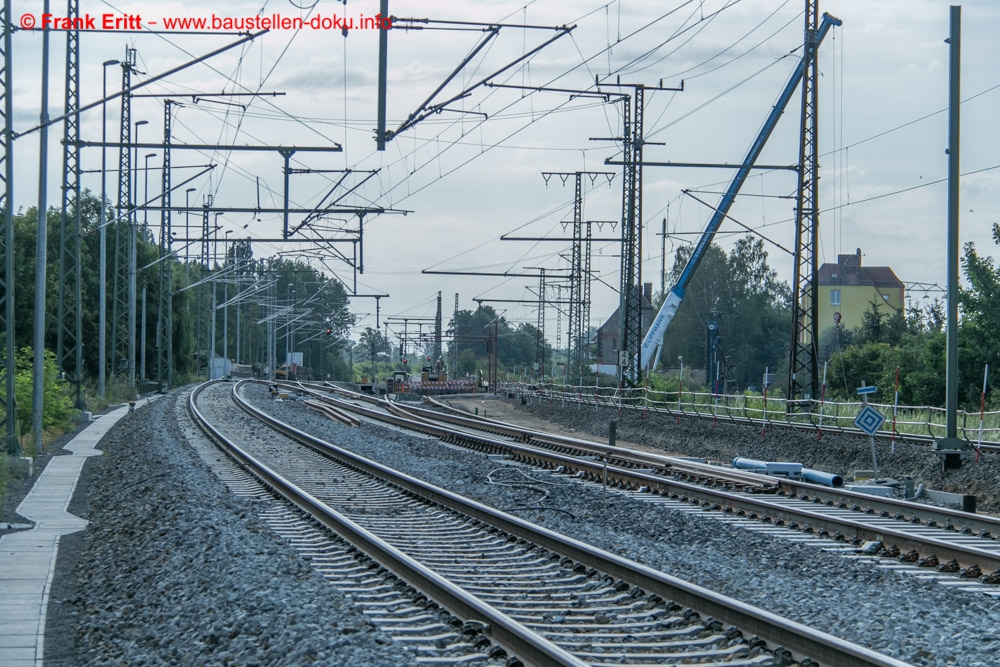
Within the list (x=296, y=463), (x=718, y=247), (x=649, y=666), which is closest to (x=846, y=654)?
(x=649, y=666)

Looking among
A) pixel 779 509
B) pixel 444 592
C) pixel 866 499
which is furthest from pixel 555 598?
pixel 866 499

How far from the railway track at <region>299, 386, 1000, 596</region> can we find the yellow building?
75088 millimetres

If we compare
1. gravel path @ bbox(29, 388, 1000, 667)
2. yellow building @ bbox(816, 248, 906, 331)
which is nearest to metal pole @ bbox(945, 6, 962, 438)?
gravel path @ bbox(29, 388, 1000, 667)

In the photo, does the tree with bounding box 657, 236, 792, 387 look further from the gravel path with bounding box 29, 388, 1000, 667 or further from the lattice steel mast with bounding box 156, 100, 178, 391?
the gravel path with bounding box 29, 388, 1000, 667

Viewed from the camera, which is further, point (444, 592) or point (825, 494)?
point (825, 494)

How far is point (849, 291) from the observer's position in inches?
3932

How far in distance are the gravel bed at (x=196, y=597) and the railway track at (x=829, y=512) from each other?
617 cm

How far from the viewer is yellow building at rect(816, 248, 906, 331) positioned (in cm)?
9800

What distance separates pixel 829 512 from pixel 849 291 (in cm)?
8746

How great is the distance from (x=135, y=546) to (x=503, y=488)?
7.35m

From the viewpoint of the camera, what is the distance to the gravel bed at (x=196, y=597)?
324 inches

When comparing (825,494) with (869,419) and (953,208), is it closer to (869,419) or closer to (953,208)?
(869,419)

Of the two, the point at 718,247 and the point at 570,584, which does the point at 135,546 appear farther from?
the point at 718,247

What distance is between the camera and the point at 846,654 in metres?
7.61
